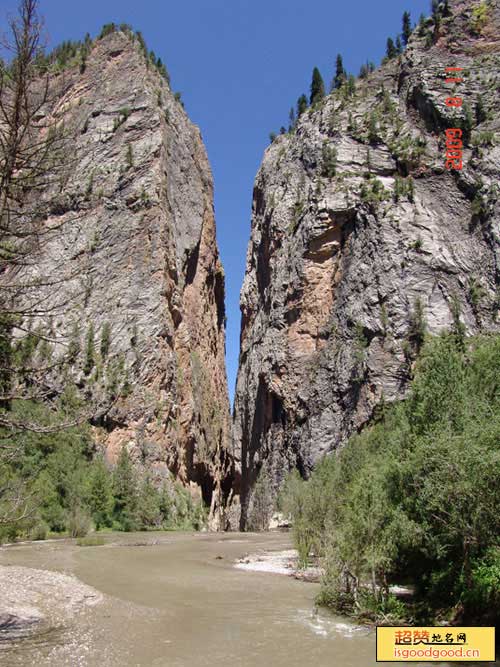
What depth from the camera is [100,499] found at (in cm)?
4081

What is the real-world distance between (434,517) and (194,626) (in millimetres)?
5344

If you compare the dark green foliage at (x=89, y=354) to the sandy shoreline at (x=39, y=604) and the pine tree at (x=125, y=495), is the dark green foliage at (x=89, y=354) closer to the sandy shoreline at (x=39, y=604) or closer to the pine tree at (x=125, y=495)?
the pine tree at (x=125, y=495)

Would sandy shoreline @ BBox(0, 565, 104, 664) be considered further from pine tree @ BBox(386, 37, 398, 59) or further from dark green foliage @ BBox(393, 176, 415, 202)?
pine tree @ BBox(386, 37, 398, 59)

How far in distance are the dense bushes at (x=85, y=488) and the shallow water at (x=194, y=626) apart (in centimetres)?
1618

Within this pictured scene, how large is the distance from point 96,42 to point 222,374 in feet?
167

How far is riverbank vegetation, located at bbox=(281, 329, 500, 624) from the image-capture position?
10461 millimetres

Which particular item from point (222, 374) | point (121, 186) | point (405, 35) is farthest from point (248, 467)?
point (405, 35)

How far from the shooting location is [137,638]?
33.8 ft

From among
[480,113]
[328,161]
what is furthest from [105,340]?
[480,113]

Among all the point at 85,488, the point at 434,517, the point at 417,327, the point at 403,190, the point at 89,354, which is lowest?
the point at 85,488

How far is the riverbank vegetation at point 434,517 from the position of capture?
34.3ft

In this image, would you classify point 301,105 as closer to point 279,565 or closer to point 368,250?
point 368,250

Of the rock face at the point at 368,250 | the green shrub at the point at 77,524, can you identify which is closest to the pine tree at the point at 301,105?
the rock face at the point at 368,250

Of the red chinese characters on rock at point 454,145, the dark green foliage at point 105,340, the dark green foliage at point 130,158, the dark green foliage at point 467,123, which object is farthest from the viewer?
the dark green foliage at point 130,158
